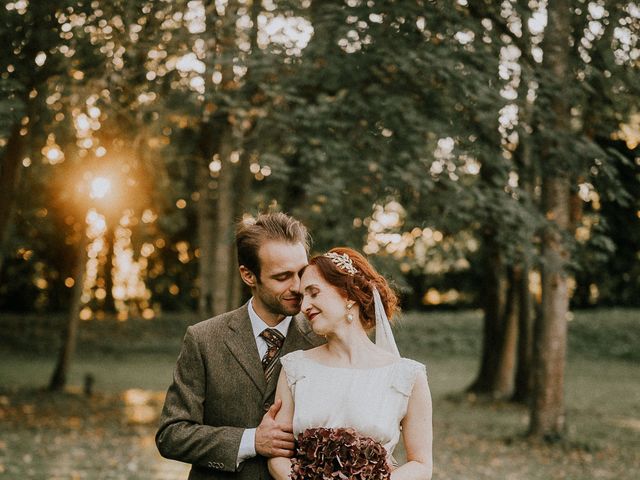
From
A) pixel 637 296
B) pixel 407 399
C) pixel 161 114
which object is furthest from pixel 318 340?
pixel 637 296

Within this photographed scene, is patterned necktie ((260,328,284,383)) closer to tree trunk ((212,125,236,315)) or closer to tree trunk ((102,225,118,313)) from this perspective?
tree trunk ((212,125,236,315))

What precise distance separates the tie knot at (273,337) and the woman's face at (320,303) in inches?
12.2

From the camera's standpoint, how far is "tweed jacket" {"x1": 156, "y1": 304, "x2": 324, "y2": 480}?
3.65m

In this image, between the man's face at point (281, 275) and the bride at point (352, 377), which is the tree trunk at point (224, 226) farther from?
the bride at point (352, 377)

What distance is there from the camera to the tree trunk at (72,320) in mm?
19422

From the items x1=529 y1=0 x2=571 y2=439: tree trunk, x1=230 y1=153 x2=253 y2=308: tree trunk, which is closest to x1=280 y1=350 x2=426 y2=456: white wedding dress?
→ x1=529 y1=0 x2=571 y2=439: tree trunk

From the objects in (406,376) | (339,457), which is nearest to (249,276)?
(406,376)

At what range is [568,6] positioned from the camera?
995 cm

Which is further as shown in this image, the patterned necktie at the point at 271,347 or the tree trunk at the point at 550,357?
the tree trunk at the point at 550,357

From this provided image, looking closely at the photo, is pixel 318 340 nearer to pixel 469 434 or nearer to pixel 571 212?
pixel 571 212

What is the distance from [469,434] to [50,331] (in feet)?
76.7

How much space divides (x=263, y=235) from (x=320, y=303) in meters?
0.45

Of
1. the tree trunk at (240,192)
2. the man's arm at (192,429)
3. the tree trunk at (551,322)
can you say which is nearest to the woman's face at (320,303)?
the man's arm at (192,429)

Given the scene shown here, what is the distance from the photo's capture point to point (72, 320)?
20.2 meters
